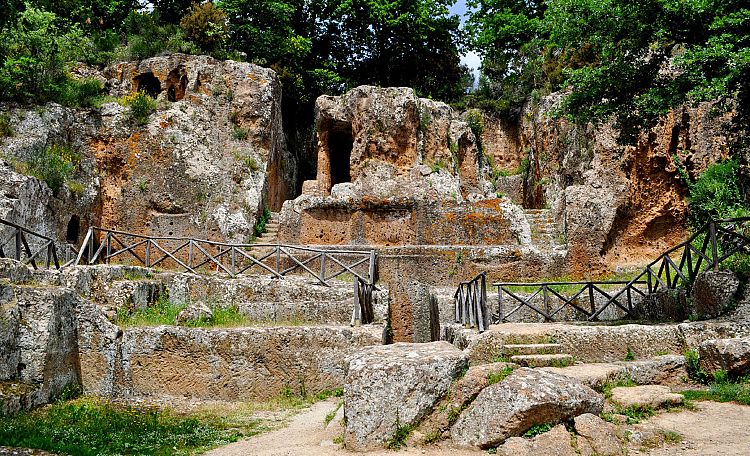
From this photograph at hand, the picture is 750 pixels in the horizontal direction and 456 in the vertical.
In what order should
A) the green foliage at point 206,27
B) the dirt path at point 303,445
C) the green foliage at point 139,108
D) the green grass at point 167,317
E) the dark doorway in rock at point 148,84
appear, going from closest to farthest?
the dirt path at point 303,445 < the green grass at point 167,317 < the green foliage at point 139,108 < the dark doorway in rock at point 148,84 < the green foliage at point 206,27

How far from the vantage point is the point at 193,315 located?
10.7 m

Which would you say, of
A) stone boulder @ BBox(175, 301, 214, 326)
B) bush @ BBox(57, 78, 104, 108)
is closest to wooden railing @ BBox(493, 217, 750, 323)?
stone boulder @ BBox(175, 301, 214, 326)

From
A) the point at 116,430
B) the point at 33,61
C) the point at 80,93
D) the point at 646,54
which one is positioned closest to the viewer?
the point at 116,430

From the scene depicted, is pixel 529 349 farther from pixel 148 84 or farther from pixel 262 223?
pixel 148 84

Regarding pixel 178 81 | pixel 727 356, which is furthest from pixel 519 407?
A: pixel 178 81

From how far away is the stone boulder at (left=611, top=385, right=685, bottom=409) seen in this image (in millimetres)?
6312

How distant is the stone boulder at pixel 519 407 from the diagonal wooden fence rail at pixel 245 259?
527 cm

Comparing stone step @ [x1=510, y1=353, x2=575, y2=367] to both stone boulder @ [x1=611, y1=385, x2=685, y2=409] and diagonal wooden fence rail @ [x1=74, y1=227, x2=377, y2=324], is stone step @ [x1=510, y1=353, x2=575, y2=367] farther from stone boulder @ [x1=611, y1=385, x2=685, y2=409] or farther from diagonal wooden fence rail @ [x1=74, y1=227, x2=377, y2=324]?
diagonal wooden fence rail @ [x1=74, y1=227, x2=377, y2=324]

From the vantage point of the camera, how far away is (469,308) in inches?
439

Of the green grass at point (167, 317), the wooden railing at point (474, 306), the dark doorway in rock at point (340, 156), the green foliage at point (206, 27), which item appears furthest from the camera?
the dark doorway in rock at point (340, 156)

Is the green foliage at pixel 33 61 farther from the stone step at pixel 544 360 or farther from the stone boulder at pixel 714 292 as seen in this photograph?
the stone boulder at pixel 714 292

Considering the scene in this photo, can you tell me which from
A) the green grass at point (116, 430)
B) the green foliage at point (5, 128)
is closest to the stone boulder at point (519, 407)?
the green grass at point (116, 430)

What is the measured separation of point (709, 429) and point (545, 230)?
43.9ft

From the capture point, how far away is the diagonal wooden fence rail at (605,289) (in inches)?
386
